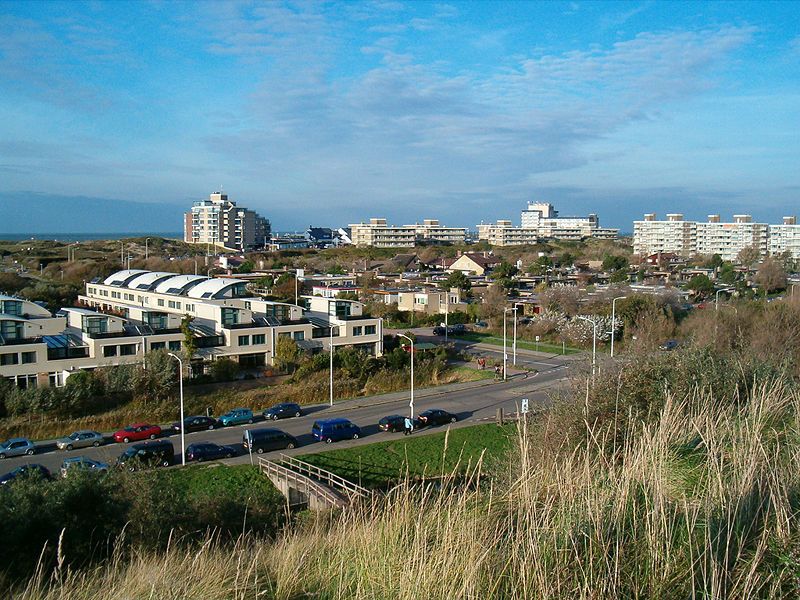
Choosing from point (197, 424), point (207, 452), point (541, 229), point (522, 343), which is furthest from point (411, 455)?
point (541, 229)

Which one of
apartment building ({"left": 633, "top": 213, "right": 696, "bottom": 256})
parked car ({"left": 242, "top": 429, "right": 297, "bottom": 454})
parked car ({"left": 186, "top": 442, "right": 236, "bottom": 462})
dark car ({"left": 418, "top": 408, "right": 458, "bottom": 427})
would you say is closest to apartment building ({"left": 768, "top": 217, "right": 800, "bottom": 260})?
apartment building ({"left": 633, "top": 213, "right": 696, "bottom": 256})

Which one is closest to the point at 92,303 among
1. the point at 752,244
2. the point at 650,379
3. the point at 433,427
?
the point at 433,427

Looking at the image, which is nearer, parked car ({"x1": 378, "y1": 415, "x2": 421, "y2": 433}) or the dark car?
parked car ({"x1": 378, "y1": 415, "x2": 421, "y2": 433})

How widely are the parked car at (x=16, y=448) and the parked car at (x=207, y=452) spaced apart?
397cm

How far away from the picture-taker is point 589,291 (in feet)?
143

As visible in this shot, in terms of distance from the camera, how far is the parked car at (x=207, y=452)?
1698 centimetres

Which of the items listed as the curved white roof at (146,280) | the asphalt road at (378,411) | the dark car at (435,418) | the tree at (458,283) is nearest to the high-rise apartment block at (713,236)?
the tree at (458,283)

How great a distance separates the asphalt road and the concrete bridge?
1.61 m

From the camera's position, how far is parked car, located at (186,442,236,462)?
16984mm

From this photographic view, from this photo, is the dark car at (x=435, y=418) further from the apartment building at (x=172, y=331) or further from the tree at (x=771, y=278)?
the tree at (x=771, y=278)

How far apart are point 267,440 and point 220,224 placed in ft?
269

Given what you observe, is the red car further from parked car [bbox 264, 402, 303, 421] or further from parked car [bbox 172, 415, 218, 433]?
parked car [bbox 264, 402, 303, 421]

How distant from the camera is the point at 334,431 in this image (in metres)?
19.0

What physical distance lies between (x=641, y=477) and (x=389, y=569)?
5.50 ft
